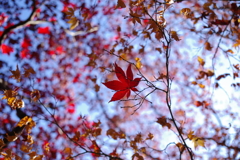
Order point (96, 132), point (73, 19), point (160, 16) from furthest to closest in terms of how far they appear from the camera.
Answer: point (73, 19)
point (96, 132)
point (160, 16)

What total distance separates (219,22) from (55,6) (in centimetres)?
426

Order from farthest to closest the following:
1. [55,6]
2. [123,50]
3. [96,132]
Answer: [55,6]
[123,50]
[96,132]

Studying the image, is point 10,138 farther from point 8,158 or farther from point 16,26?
point 16,26

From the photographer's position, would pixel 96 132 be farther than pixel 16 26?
No

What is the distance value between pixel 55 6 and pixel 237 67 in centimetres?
462

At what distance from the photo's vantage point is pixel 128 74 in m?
1.87

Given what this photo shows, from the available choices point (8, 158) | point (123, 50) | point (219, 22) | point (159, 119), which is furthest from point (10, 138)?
point (219, 22)

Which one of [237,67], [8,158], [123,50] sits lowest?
[8,158]

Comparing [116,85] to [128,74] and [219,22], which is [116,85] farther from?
[219,22]

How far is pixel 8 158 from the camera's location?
84.8 inches

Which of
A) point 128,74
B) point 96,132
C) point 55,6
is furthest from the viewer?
point 55,6

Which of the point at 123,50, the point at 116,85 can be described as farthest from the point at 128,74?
the point at 123,50

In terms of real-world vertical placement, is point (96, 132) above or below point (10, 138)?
above

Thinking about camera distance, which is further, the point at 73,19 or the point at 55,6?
the point at 55,6
